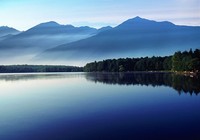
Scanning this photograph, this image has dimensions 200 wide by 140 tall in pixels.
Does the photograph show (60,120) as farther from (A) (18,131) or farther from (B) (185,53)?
(B) (185,53)

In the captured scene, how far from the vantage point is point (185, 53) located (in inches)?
4582

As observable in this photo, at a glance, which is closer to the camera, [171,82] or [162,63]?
[171,82]

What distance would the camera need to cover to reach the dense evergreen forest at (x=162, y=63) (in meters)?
102

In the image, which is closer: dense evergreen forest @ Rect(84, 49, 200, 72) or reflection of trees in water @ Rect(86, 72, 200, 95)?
reflection of trees in water @ Rect(86, 72, 200, 95)

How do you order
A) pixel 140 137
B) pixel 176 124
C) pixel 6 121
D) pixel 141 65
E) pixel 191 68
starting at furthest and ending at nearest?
pixel 141 65
pixel 191 68
pixel 6 121
pixel 176 124
pixel 140 137

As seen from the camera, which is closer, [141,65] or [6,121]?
[6,121]

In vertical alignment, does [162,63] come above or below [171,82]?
above

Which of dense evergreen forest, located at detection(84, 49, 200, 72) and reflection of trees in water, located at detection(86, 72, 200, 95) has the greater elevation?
dense evergreen forest, located at detection(84, 49, 200, 72)

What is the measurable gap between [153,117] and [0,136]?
1042cm

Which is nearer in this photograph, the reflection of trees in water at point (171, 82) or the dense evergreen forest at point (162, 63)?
the reflection of trees in water at point (171, 82)

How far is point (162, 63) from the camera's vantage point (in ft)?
505

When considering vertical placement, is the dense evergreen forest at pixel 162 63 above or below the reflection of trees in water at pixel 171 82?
above

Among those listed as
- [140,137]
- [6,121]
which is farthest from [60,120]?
[140,137]

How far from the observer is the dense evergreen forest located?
102m
